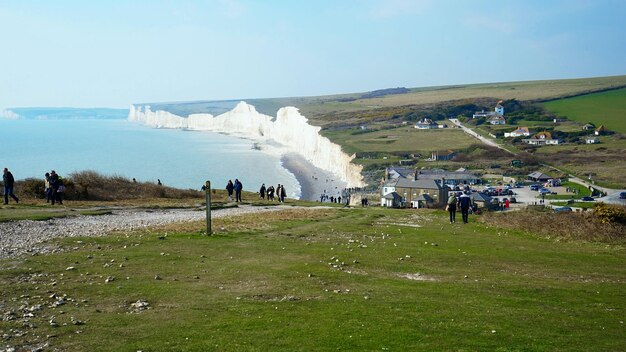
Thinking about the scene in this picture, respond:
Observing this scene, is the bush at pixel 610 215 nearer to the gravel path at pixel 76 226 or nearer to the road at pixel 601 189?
the gravel path at pixel 76 226

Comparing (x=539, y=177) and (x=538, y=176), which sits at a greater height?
(x=538, y=176)

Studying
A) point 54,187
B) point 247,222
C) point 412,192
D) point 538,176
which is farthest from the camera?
point 538,176

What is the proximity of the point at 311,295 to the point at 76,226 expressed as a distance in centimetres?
1325

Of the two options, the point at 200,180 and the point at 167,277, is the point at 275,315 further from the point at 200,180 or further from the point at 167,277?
the point at 200,180

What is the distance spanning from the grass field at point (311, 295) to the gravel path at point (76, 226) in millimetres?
1181

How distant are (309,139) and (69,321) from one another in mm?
159600

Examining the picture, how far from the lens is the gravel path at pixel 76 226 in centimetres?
1731

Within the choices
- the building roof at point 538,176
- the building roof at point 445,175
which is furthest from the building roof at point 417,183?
the building roof at point 538,176

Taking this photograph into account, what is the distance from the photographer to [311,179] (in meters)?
119

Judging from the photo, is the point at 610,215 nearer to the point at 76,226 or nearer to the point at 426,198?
the point at 76,226

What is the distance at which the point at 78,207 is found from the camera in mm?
29922

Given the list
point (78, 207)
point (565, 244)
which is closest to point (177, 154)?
point (78, 207)

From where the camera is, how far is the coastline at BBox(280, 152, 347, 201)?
97.3 m

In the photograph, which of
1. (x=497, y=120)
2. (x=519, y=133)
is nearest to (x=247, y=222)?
(x=519, y=133)
